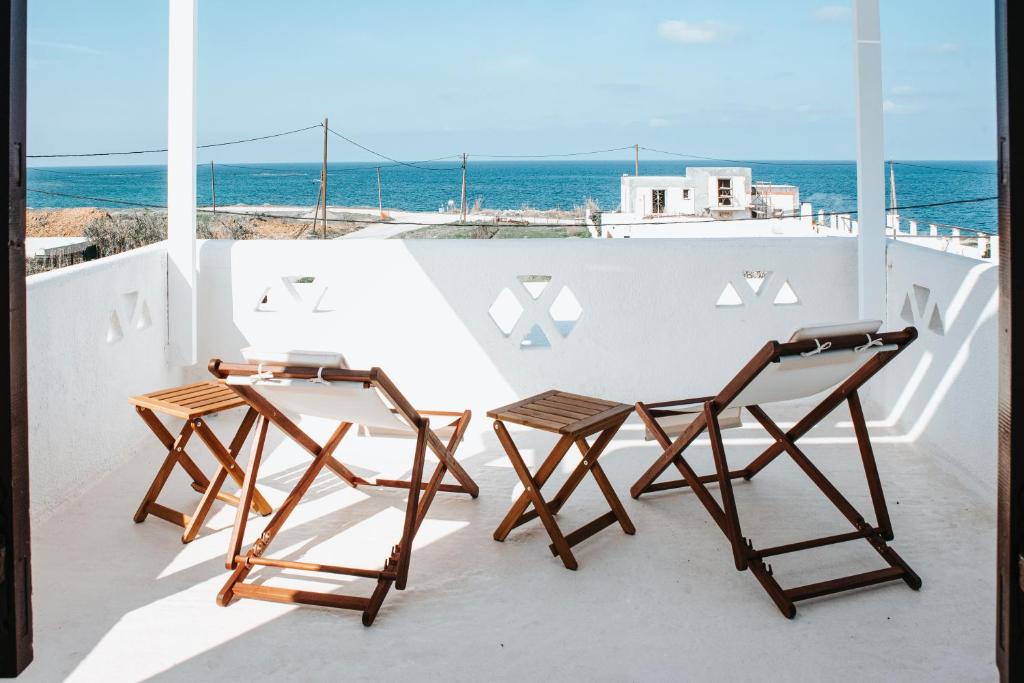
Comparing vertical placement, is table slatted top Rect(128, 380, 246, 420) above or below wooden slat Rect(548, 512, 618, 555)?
above

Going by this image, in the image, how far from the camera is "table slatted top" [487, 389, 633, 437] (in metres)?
2.98

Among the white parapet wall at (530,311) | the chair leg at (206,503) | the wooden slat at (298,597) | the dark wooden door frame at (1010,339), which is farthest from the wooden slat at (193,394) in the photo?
the dark wooden door frame at (1010,339)

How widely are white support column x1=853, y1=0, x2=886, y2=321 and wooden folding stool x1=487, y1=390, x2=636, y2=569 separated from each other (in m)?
2.09

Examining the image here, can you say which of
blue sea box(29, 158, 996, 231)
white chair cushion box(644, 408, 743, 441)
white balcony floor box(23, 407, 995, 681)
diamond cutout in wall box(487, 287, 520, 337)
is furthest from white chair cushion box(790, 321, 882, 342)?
blue sea box(29, 158, 996, 231)

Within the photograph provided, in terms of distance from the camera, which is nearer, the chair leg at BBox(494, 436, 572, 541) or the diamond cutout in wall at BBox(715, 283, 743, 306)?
the chair leg at BBox(494, 436, 572, 541)

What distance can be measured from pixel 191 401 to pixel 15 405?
2.24 meters

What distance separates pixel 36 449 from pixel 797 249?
11.8 feet

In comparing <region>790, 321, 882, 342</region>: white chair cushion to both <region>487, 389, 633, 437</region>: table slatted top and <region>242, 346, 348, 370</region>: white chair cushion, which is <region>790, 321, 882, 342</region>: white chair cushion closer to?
<region>487, 389, 633, 437</region>: table slatted top

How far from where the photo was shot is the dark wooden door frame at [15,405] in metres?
1.12

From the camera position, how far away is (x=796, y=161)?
42125 millimetres

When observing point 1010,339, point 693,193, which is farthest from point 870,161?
point 693,193

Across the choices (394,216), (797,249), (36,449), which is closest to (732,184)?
(394,216)

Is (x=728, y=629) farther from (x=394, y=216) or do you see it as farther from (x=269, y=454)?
(x=394, y=216)

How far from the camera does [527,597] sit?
272 centimetres
